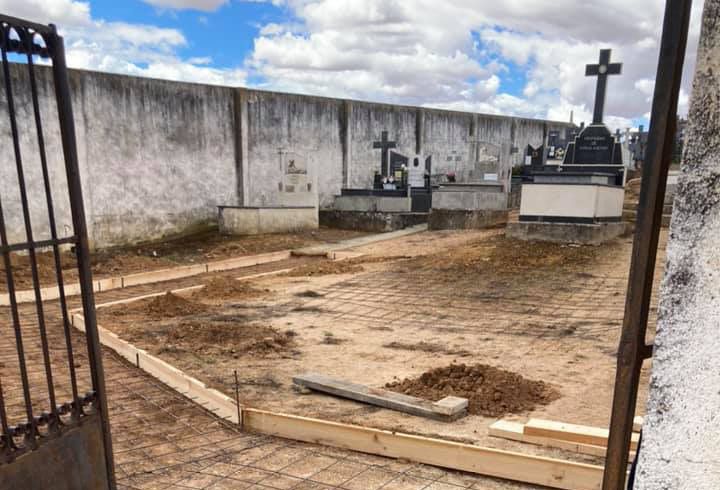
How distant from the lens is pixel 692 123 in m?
1.20

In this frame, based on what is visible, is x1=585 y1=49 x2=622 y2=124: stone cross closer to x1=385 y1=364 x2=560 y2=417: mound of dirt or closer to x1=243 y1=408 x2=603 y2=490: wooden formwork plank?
x1=385 y1=364 x2=560 y2=417: mound of dirt

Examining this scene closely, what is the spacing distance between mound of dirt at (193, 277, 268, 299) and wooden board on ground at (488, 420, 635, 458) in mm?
5943

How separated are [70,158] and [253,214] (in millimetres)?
13344

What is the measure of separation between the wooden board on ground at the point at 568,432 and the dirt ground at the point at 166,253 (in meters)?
8.79

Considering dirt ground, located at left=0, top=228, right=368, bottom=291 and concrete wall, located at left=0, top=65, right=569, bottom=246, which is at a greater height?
concrete wall, located at left=0, top=65, right=569, bottom=246

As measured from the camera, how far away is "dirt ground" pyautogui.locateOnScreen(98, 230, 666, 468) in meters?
4.57

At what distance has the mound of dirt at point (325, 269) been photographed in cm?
1088

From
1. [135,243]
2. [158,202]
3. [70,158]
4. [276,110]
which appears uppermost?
[276,110]

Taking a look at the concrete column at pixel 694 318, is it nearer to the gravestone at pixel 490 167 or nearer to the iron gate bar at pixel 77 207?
the iron gate bar at pixel 77 207

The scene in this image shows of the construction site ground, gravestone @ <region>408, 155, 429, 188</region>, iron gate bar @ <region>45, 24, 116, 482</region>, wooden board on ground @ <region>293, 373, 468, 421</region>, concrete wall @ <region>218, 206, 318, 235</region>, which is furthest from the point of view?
gravestone @ <region>408, 155, 429, 188</region>

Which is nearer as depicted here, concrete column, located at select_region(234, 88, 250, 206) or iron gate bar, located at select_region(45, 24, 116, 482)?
iron gate bar, located at select_region(45, 24, 116, 482)

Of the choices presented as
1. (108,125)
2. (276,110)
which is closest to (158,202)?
(108,125)

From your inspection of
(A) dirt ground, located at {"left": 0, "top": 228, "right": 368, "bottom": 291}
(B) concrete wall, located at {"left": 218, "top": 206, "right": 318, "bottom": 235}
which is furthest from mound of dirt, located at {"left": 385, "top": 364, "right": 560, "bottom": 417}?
(B) concrete wall, located at {"left": 218, "top": 206, "right": 318, "bottom": 235}

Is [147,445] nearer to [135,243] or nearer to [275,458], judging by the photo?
[275,458]
